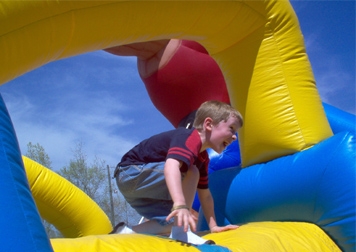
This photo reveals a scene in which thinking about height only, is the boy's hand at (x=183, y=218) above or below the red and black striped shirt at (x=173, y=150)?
below

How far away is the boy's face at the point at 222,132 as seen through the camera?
1.64 meters

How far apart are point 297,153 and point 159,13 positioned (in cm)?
83

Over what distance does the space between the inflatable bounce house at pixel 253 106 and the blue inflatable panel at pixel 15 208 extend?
1.01 ft

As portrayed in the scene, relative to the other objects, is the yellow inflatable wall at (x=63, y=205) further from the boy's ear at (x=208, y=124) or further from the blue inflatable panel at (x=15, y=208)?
the blue inflatable panel at (x=15, y=208)

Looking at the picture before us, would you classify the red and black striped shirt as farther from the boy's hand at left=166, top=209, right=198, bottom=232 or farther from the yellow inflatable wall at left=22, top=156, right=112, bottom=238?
the yellow inflatable wall at left=22, top=156, right=112, bottom=238

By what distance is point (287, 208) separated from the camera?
1712mm

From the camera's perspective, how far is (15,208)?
66 centimetres

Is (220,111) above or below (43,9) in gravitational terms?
below

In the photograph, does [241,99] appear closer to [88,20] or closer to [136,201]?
[136,201]

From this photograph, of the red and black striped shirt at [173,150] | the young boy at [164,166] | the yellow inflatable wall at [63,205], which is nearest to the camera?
the red and black striped shirt at [173,150]

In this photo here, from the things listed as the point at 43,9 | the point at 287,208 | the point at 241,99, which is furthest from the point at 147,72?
the point at 43,9

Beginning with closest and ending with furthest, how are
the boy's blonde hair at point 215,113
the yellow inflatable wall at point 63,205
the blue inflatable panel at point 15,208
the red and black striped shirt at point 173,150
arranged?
the blue inflatable panel at point 15,208 < the red and black striped shirt at point 173,150 < the boy's blonde hair at point 215,113 < the yellow inflatable wall at point 63,205

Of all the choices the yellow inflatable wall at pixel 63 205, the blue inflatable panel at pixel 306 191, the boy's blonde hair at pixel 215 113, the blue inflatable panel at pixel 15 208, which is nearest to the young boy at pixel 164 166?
the boy's blonde hair at pixel 215 113

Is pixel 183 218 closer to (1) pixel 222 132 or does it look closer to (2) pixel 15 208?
(1) pixel 222 132
